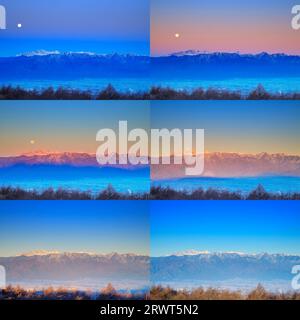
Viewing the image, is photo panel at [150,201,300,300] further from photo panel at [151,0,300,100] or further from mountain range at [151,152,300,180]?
photo panel at [151,0,300,100]

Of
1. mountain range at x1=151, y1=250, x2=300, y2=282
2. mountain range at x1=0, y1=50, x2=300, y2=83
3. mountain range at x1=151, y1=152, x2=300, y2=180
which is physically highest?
mountain range at x1=0, y1=50, x2=300, y2=83

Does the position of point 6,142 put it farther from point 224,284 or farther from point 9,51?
point 224,284

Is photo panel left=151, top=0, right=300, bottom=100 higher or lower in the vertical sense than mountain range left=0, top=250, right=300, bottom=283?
higher

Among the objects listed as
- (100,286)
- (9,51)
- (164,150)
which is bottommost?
(100,286)

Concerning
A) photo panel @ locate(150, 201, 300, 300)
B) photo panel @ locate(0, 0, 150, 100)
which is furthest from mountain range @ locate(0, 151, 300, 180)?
photo panel @ locate(0, 0, 150, 100)

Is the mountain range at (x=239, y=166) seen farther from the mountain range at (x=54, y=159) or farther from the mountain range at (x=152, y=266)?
the mountain range at (x=152, y=266)

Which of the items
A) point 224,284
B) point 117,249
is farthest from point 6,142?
point 224,284
